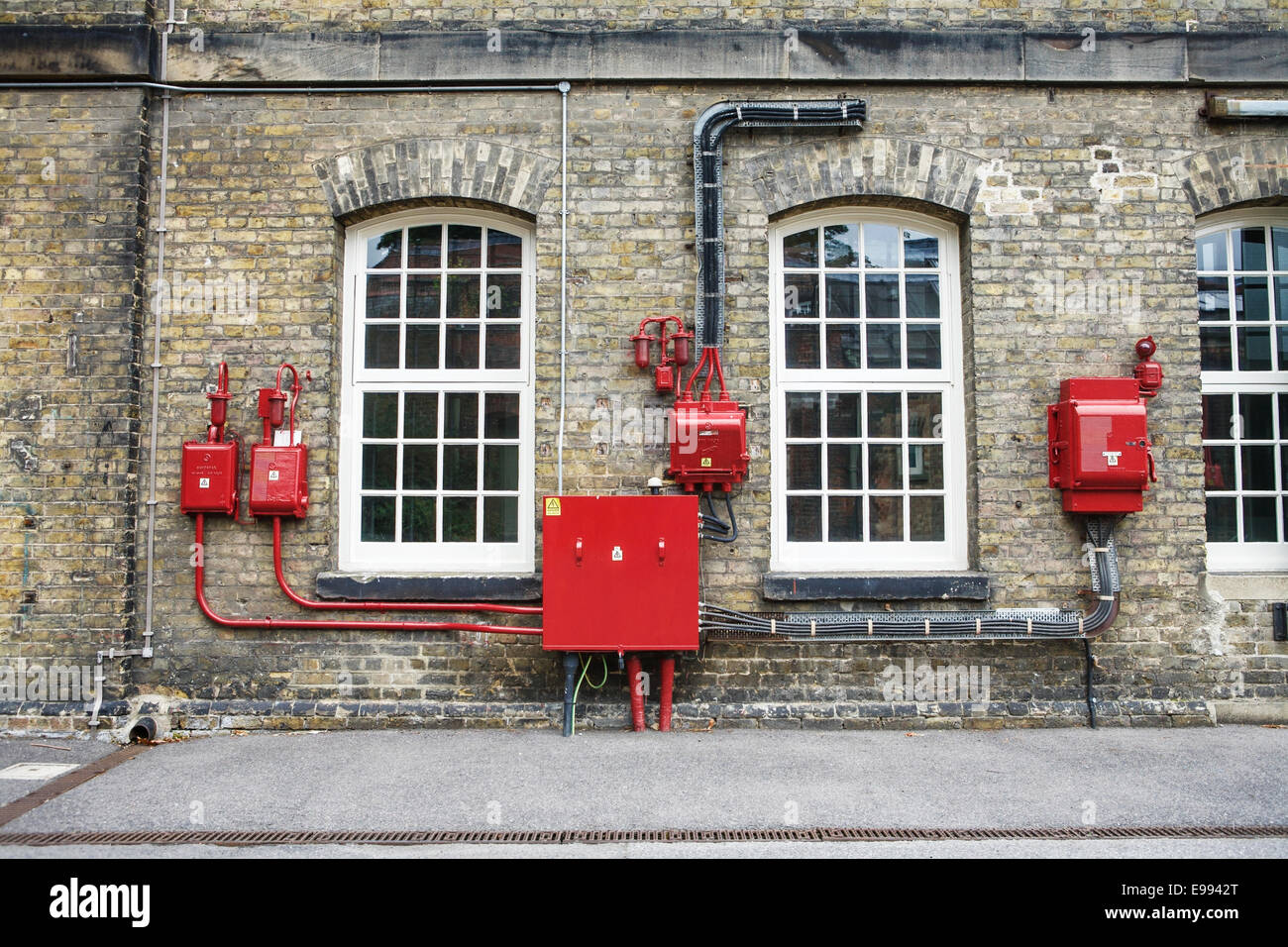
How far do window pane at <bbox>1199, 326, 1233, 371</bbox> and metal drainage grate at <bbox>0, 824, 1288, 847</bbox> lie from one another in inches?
127

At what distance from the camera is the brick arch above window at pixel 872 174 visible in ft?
18.6

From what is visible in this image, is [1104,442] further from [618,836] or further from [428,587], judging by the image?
[428,587]

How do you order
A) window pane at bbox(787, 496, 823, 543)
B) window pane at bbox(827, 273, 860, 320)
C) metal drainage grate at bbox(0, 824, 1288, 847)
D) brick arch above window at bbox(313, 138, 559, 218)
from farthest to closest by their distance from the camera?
1. window pane at bbox(827, 273, 860, 320)
2. window pane at bbox(787, 496, 823, 543)
3. brick arch above window at bbox(313, 138, 559, 218)
4. metal drainage grate at bbox(0, 824, 1288, 847)

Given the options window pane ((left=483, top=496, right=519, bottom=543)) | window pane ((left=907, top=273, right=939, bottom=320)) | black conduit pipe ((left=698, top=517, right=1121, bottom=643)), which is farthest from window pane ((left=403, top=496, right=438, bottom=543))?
window pane ((left=907, top=273, right=939, bottom=320))

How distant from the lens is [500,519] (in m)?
5.79

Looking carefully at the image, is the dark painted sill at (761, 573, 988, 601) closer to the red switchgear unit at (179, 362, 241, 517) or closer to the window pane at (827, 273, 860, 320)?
the window pane at (827, 273, 860, 320)

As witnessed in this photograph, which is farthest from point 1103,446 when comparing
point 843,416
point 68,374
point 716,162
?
point 68,374

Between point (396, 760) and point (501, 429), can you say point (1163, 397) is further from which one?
point (396, 760)

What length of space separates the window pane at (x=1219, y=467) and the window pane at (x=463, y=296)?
197 inches

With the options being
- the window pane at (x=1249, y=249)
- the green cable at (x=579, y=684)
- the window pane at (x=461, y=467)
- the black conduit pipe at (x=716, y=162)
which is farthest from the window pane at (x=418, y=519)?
the window pane at (x=1249, y=249)

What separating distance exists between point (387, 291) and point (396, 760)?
120 inches

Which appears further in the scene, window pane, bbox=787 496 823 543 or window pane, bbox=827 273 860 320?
window pane, bbox=827 273 860 320

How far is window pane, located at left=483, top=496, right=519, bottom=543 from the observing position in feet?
19.0

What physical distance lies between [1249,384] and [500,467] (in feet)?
16.6
